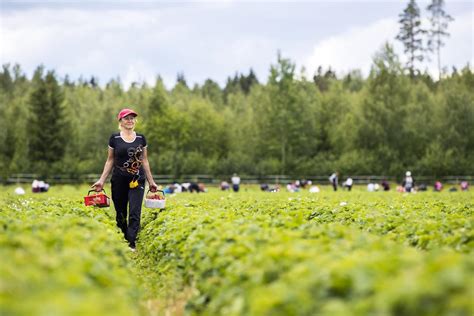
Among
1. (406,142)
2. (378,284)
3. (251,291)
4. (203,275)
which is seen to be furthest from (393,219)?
(406,142)

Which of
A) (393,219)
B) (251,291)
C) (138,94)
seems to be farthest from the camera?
(138,94)

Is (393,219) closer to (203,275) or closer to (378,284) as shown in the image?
(203,275)

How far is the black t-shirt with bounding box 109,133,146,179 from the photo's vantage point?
1066cm

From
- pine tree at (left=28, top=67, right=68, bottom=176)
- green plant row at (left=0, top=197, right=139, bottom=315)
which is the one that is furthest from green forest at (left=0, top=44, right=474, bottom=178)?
green plant row at (left=0, top=197, right=139, bottom=315)

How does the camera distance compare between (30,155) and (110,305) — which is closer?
(110,305)

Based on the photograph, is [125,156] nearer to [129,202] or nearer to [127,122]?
[127,122]

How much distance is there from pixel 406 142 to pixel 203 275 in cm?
5685

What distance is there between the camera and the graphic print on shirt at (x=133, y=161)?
35.0 feet

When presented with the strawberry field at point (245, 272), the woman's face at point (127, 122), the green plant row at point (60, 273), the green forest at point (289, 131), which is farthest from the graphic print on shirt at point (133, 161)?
the green forest at point (289, 131)

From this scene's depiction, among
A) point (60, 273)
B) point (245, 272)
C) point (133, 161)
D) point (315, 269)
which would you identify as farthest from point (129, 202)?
point (315, 269)

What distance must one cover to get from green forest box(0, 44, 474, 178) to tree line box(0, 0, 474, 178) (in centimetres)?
11

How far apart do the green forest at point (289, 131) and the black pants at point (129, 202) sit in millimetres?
47529

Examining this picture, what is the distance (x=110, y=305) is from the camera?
3.60m

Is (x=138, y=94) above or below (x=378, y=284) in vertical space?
above
